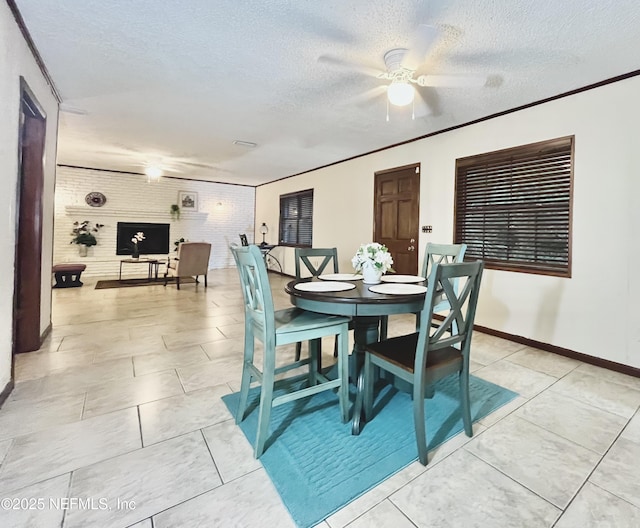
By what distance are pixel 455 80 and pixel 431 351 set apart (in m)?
2.36

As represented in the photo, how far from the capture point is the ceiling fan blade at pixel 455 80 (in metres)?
2.64

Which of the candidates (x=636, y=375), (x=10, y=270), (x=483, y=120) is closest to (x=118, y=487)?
(x=10, y=270)

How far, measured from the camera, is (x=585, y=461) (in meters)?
1.53

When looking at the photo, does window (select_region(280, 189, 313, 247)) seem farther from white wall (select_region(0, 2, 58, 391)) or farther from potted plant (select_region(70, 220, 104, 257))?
white wall (select_region(0, 2, 58, 391))

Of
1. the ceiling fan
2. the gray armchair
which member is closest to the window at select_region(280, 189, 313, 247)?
the gray armchair

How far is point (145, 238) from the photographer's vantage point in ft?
25.4

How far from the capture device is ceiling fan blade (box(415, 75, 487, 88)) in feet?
8.66

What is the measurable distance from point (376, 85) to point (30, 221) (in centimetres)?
328

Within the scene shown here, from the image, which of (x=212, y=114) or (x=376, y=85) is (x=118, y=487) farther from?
(x=212, y=114)

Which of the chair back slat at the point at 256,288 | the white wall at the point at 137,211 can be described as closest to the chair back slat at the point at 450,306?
the chair back slat at the point at 256,288

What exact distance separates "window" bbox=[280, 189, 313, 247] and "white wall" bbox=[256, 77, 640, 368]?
11.2 ft

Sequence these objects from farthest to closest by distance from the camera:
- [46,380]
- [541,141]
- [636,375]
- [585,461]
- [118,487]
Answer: [541,141], [636,375], [46,380], [585,461], [118,487]

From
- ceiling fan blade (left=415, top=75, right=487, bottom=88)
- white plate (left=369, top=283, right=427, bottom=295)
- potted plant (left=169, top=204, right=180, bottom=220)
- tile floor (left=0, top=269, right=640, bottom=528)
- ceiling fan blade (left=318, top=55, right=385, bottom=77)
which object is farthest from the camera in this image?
potted plant (left=169, top=204, right=180, bottom=220)

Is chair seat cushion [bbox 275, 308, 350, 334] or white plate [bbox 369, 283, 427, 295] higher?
white plate [bbox 369, 283, 427, 295]
